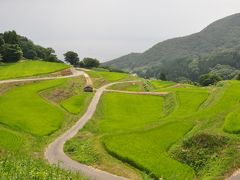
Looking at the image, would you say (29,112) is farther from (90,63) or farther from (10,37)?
(90,63)

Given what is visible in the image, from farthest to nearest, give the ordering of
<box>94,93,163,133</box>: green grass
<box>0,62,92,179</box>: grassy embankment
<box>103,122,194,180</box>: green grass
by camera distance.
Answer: <box>94,93,163,133</box>: green grass → <box>103,122,194,180</box>: green grass → <box>0,62,92,179</box>: grassy embankment

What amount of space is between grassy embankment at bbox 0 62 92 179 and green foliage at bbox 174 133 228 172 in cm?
1153

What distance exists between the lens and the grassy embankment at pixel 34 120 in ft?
87.0

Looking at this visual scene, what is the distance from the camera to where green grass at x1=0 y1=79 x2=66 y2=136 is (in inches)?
1886

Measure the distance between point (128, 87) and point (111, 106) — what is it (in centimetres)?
2812

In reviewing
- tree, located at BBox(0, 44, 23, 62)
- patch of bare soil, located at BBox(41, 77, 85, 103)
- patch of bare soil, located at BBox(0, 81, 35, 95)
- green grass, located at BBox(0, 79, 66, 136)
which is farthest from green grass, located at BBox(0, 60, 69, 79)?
green grass, located at BBox(0, 79, 66, 136)

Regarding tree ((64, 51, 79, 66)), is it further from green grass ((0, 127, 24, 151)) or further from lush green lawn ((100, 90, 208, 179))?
green grass ((0, 127, 24, 151))

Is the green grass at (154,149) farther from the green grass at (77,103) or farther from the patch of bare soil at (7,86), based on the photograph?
the patch of bare soil at (7,86)

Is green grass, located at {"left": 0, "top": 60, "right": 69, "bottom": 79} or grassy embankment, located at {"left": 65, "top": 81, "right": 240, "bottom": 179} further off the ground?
green grass, located at {"left": 0, "top": 60, "right": 69, "bottom": 79}

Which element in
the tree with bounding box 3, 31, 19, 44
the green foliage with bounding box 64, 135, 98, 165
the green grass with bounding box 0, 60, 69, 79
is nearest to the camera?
the green foliage with bounding box 64, 135, 98, 165

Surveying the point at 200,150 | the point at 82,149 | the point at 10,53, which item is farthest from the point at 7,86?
the point at 200,150

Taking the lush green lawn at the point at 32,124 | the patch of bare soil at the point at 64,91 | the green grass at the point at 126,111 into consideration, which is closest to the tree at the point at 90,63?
the patch of bare soil at the point at 64,91

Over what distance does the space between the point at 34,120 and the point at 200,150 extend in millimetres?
24237

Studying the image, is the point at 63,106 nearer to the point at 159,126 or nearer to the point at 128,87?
the point at 159,126
